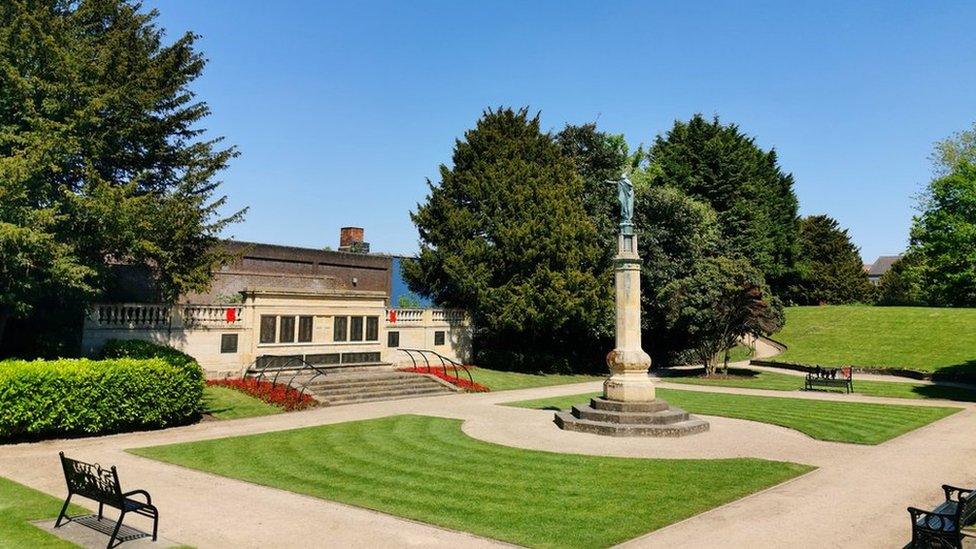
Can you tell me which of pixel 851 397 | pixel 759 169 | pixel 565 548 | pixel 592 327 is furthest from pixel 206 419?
pixel 759 169

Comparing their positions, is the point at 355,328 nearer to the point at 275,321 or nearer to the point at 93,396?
the point at 275,321

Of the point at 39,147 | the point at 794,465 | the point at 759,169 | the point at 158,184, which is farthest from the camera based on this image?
the point at 759,169

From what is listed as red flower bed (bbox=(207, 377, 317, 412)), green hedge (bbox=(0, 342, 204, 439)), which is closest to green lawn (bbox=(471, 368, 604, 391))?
red flower bed (bbox=(207, 377, 317, 412))

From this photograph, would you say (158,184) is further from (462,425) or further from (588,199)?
(588,199)

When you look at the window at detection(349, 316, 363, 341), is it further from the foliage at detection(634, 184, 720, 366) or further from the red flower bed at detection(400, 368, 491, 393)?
the foliage at detection(634, 184, 720, 366)

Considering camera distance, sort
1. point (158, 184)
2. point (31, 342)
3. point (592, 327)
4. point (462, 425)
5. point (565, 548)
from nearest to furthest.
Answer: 1. point (565, 548)
2. point (462, 425)
3. point (31, 342)
4. point (158, 184)
5. point (592, 327)

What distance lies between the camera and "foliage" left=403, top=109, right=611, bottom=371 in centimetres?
3406

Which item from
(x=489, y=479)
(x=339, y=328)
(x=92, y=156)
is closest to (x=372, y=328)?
(x=339, y=328)

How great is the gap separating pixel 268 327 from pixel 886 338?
43789mm

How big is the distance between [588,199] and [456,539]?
1278 inches

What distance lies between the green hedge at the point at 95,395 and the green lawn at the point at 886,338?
132 feet

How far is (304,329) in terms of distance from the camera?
94.8ft

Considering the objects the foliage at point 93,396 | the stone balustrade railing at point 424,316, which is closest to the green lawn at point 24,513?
the foliage at point 93,396

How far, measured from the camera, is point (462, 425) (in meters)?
19.0
